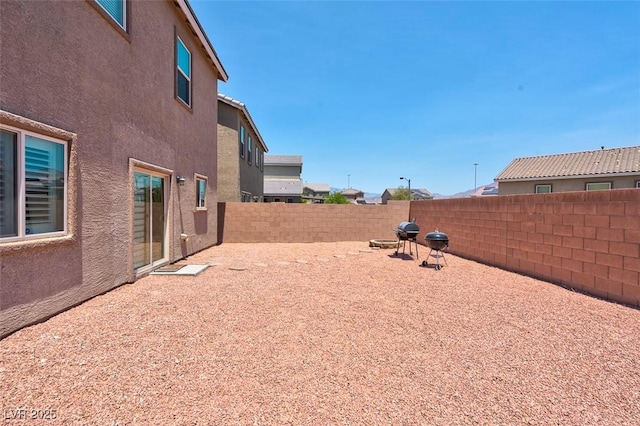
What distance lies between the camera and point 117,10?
550 centimetres

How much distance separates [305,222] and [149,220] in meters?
7.13

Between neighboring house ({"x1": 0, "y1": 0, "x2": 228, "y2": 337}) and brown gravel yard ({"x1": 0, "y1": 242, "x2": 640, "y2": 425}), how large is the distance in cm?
66

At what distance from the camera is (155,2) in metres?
6.71

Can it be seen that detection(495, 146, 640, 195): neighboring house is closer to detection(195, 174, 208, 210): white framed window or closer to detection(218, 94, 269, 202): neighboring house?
detection(218, 94, 269, 202): neighboring house

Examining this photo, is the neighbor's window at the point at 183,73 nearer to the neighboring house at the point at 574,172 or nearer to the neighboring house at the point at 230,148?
the neighboring house at the point at 230,148

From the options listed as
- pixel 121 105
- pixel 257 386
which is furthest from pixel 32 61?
pixel 257 386

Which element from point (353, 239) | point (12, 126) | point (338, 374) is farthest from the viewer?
point (353, 239)

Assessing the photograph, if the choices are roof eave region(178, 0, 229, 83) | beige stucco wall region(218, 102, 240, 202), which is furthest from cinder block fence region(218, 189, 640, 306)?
roof eave region(178, 0, 229, 83)

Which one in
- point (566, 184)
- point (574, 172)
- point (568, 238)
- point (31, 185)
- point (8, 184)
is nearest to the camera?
point (8, 184)

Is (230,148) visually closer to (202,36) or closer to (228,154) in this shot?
(228,154)

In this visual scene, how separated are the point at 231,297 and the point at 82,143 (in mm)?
3524

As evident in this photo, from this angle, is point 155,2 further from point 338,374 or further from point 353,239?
point 353,239

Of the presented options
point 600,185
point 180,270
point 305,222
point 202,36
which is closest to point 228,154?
point 305,222

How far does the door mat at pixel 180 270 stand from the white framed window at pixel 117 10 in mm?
5229
